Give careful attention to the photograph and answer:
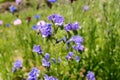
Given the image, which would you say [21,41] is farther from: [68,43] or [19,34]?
[68,43]

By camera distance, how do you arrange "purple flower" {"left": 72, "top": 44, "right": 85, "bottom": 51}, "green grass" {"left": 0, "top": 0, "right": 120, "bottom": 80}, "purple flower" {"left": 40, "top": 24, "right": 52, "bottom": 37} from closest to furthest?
"purple flower" {"left": 40, "top": 24, "right": 52, "bottom": 37}
"purple flower" {"left": 72, "top": 44, "right": 85, "bottom": 51}
"green grass" {"left": 0, "top": 0, "right": 120, "bottom": 80}

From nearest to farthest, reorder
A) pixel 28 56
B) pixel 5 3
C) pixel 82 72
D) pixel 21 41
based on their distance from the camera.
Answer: pixel 82 72
pixel 28 56
pixel 21 41
pixel 5 3

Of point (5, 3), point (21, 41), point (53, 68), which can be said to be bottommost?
point (5, 3)

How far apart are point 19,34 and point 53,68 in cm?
169

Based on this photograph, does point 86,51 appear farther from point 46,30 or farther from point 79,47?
point 46,30

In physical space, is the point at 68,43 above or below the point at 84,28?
above

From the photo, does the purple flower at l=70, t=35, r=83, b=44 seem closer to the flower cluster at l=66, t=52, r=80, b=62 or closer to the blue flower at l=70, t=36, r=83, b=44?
the blue flower at l=70, t=36, r=83, b=44

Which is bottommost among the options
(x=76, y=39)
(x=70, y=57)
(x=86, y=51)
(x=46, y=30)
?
(x=86, y=51)

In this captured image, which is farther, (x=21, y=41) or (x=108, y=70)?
(x=21, y=41)

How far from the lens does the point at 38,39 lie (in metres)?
4.11

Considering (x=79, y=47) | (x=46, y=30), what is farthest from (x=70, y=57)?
(x=46, y=30)

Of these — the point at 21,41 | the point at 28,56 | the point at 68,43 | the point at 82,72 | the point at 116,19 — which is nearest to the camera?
the point at 68,43

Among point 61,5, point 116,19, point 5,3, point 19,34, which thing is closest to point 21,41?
point 19,34

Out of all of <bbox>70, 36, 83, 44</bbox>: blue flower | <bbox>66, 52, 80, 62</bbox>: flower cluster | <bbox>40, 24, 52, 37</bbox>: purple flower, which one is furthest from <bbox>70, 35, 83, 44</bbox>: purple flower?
<bbox>40, 24, 52, 37</bbox>: purple flower
